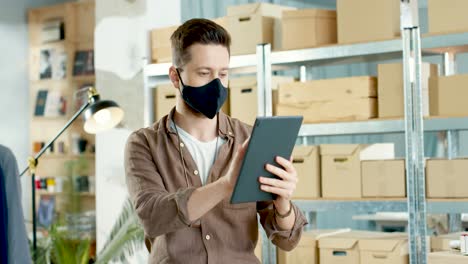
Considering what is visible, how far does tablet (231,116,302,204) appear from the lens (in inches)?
Answer: 71.3

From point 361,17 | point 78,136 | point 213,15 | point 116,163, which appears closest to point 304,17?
point 361,17

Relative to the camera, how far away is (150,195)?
1969mm

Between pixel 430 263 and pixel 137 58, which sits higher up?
pixel 137 58

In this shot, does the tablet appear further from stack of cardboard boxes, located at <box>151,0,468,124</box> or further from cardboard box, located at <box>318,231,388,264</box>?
cardboard box, located at <box>318,231,388,264</box>

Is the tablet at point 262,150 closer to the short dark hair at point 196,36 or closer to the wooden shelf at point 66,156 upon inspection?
the short dark hair at point 196,36

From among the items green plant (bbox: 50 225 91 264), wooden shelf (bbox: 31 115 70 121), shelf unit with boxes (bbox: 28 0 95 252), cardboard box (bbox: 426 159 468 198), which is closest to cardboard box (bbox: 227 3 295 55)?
cardboard box (bbox: 426 159 468 198)

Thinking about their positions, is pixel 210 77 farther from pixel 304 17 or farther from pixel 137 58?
pixel 137 58

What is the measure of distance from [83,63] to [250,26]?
9.27 ft

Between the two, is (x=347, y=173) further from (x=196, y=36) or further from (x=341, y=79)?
(x=196, y=36)

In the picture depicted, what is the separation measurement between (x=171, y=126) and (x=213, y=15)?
439 centimetres

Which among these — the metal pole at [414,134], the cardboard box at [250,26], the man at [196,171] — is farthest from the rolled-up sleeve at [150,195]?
the cardboard box at [250,26]

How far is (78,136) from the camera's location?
22.6ft

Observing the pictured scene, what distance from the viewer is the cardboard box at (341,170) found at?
4.05 meters

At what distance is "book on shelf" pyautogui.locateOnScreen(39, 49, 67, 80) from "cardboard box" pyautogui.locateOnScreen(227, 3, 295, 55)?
2.80 m
